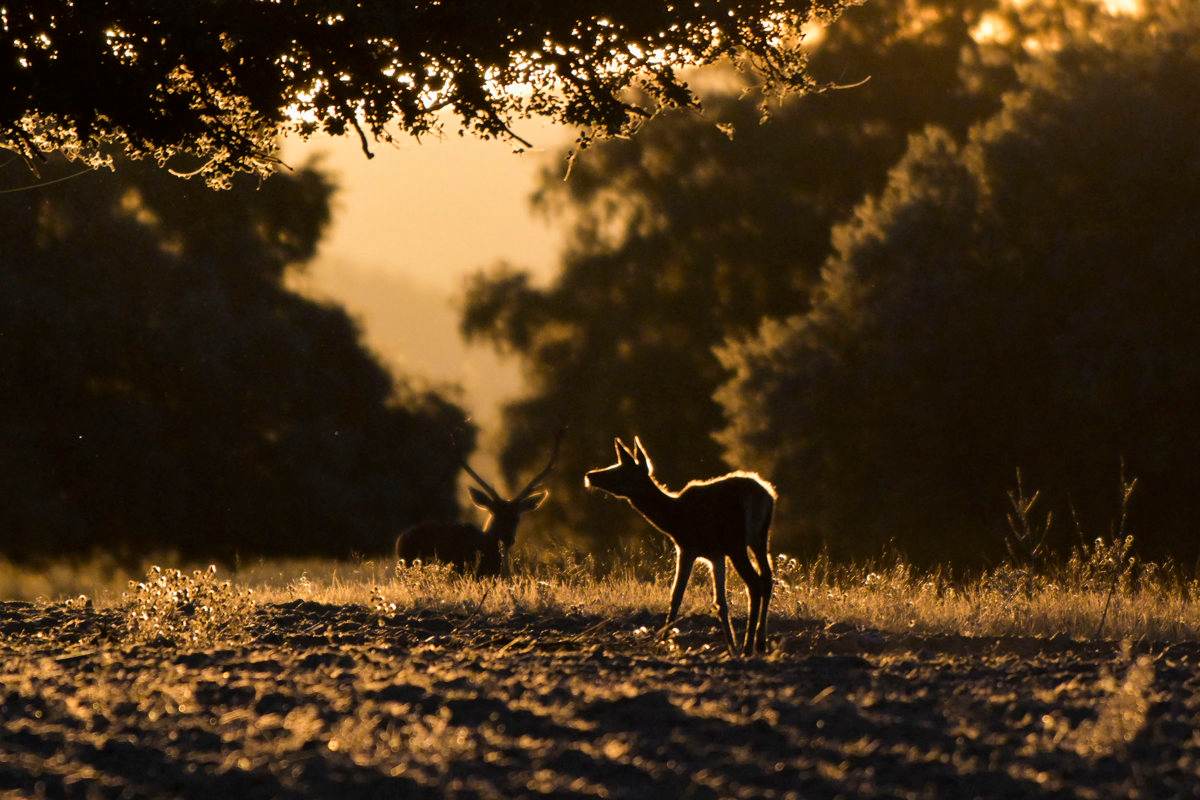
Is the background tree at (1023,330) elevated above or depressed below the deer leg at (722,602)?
above

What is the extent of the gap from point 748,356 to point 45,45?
23.3 m

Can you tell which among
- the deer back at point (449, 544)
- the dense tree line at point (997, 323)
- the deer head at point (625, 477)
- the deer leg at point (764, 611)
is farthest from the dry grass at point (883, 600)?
the dense tree line at point (997, 323)

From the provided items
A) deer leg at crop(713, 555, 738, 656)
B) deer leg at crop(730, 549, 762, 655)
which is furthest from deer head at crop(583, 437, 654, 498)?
deer leg at crop(730, 549, 762, 655)

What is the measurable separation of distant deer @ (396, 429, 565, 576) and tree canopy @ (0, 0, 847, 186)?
998 centimetres

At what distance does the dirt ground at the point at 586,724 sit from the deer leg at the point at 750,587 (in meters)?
0.27

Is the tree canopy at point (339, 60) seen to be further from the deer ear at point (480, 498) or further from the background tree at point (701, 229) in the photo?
the background tree at point (701, 229)

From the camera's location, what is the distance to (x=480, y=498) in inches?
888

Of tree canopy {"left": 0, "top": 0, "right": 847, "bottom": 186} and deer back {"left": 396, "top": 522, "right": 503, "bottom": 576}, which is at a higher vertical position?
tree canopy {"left": 0, "top": 0, "right": 847, "bottom": 186}

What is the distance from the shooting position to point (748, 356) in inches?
1339

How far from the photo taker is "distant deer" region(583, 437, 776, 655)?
1084 cm

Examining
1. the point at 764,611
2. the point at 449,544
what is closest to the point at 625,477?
the point at 764,611

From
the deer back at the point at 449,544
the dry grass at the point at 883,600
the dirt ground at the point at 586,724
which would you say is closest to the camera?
the dirt ground at the point at 586,724

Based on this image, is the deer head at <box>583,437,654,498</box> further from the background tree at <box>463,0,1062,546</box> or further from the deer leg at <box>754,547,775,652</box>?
the background tree at <box>463,0,1062,546</box>

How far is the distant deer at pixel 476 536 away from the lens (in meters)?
22.4
